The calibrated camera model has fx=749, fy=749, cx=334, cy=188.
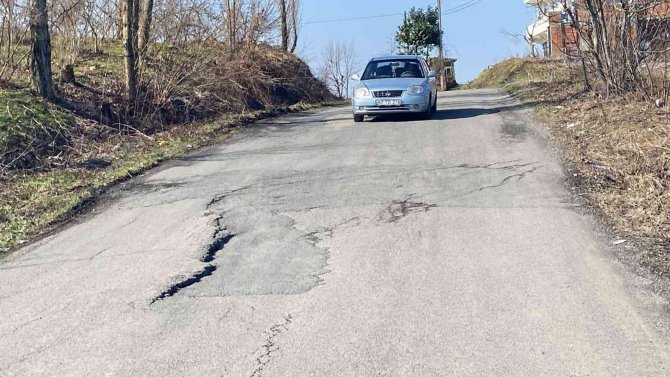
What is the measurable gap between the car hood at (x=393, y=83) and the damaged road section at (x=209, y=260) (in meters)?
8.86

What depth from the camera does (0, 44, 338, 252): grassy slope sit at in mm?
9703

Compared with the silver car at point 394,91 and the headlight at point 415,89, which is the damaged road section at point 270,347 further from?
the headlight at point 415,89

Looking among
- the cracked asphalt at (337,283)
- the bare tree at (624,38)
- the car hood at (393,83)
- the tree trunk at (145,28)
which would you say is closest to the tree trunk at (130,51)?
the tree trunk at (145,28)

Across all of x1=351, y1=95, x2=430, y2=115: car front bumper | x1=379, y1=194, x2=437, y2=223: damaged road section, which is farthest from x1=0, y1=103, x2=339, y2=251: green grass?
x1=379, y1=194, x2=437, y2=223: damaged road section

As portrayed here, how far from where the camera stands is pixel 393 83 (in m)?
16.9

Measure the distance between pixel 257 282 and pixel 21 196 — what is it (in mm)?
5513

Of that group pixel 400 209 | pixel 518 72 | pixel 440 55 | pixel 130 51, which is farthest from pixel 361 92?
pixel 440 55

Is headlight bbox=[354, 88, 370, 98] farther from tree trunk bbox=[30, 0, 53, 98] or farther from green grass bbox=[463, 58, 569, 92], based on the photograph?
green grass bbox=[463, 58, 569, 92]

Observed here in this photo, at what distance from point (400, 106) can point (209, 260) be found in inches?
403

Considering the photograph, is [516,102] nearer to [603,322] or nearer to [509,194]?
[509,194]

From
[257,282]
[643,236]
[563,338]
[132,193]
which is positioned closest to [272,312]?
[257,282]

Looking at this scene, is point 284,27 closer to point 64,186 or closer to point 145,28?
point 145,28

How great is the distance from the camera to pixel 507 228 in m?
7.89

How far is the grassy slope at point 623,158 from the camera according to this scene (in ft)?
25.2
